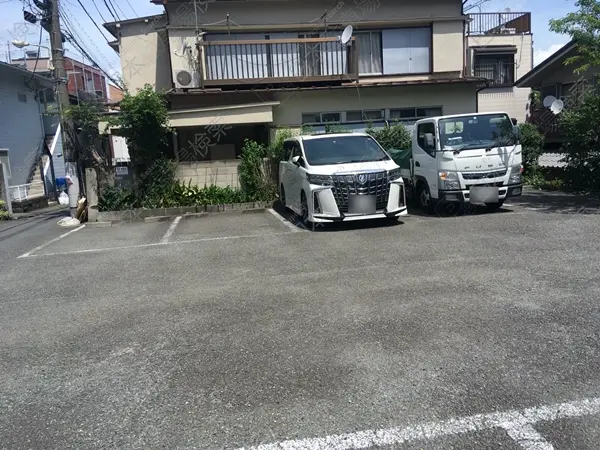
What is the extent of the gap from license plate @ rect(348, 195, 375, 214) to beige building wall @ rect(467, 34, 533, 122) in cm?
1757

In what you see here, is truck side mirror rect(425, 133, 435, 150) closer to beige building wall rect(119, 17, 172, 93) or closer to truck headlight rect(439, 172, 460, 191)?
truck headlight rect(439, 172, 460, 191)

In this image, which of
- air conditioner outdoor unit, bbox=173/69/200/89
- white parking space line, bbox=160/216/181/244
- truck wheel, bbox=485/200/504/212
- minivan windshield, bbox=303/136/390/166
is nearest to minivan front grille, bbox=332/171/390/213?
minivan windshield, bbox=303/136/390/166

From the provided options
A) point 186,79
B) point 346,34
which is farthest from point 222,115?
point 346,34

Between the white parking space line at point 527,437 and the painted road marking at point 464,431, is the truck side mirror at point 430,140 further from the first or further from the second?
the white parking space line at point 527,437

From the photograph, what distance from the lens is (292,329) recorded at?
4531 mm

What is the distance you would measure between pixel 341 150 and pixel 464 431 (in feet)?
25.2

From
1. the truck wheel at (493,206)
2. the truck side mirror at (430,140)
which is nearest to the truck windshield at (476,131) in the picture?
the truck side mirror at (430,140)

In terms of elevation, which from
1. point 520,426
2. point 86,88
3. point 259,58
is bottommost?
point 520,426

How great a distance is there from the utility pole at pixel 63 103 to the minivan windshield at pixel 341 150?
260 inches

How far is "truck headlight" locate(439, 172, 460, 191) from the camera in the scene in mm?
9766

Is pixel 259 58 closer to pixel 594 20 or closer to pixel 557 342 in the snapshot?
pixel 594 20

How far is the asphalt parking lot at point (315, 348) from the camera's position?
9.89 feet

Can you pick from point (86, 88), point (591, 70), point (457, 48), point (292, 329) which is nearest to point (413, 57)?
point (457, 48)

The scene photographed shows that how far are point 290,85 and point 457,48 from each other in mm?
5876
